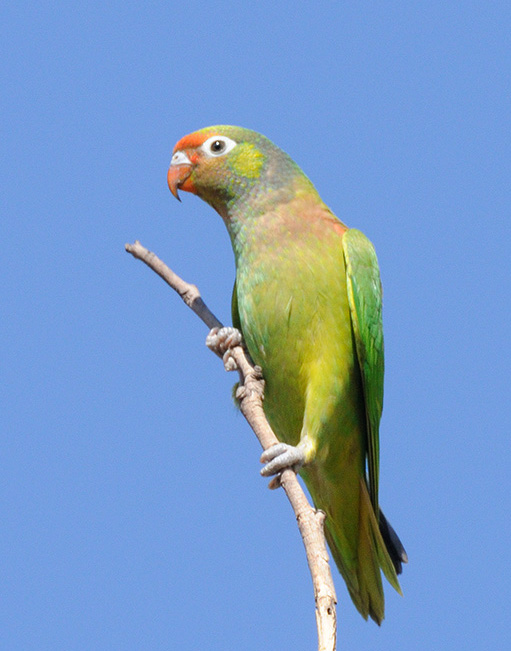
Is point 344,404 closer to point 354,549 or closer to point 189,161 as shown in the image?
point 354,549

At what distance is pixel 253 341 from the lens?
5.26 metres

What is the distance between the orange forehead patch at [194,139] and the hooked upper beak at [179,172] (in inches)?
2.5

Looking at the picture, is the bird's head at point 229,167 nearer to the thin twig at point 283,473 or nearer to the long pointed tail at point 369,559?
the thin twig at point 283,473

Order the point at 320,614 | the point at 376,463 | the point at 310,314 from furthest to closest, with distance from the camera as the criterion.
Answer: the point at 376,463
the point at 310,314
the point at 320,614

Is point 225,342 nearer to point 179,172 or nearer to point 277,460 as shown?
point 277,460

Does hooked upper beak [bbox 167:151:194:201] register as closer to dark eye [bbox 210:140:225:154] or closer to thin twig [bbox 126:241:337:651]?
dark eye [bbox 210:140:225:154]

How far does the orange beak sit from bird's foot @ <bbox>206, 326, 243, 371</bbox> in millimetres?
1234

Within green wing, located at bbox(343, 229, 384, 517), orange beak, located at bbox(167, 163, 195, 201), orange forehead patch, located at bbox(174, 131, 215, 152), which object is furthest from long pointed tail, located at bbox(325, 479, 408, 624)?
orange forehead patch, located at bbox(174, 131, 215, 152)

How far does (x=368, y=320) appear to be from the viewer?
17.1 feet

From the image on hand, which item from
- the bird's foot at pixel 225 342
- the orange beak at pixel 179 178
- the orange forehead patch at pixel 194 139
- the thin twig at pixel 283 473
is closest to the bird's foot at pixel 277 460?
the thin twig at pixel 283 473

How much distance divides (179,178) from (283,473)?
8.59 feet

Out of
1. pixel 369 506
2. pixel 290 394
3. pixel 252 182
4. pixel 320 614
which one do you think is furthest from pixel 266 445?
pixel 252 182

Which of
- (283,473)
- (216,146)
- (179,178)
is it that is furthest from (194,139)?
(283,473)

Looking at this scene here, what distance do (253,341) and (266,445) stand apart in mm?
1113
